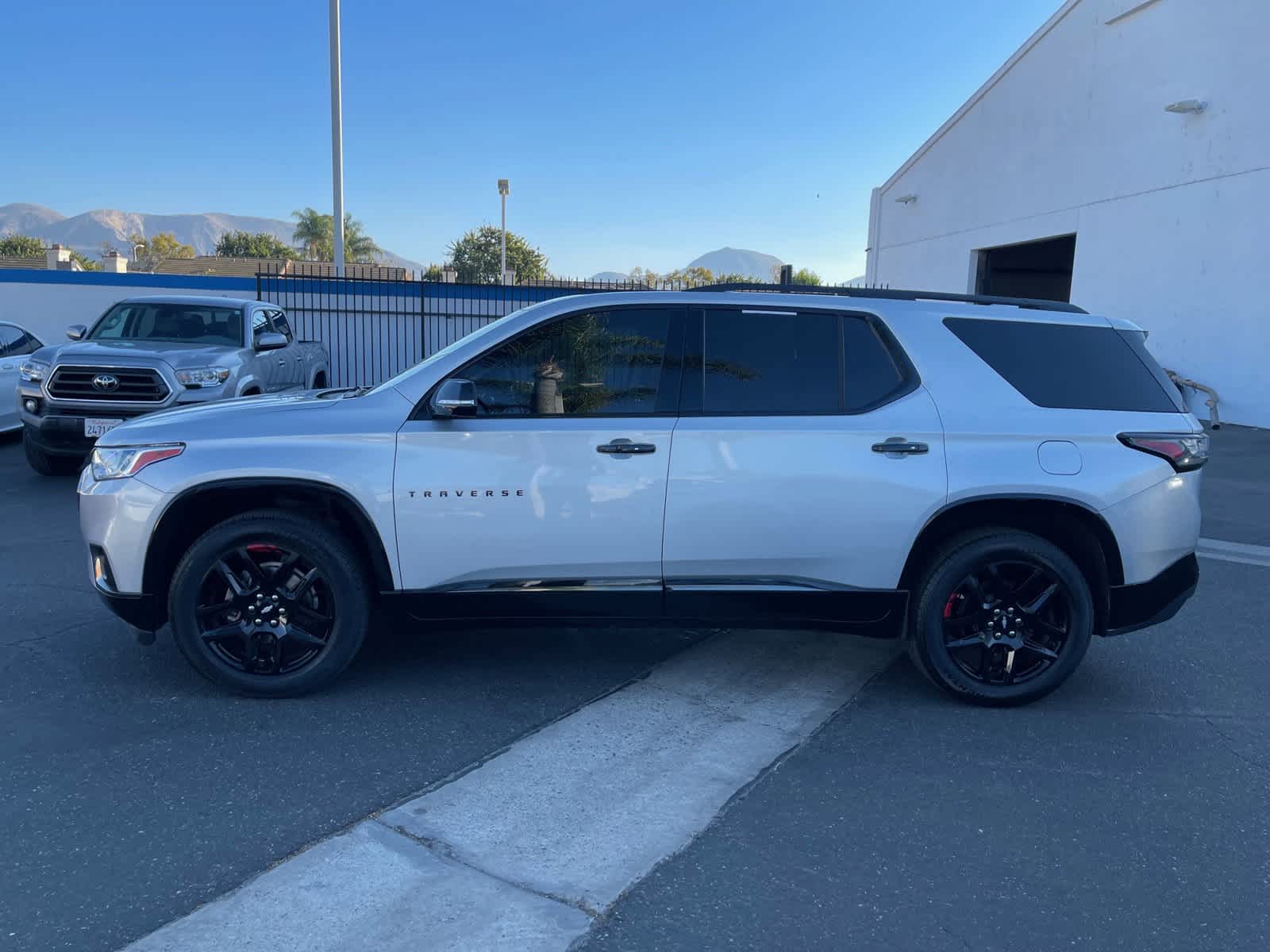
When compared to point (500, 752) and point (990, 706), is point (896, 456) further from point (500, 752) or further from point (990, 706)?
point (500, 752)

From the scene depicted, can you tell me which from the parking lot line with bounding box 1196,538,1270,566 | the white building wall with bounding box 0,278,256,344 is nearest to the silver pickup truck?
the parking lot line with bounding box 1196,538,1270,566

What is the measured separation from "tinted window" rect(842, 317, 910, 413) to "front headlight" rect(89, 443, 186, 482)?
293cm

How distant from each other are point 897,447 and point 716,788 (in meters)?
1.65

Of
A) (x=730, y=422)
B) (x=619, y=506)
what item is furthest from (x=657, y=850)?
(x=730, y=422)

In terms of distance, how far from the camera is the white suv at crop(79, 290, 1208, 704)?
4.11m

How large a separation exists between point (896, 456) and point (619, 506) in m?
1.23

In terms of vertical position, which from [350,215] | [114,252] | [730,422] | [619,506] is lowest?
[619,506]

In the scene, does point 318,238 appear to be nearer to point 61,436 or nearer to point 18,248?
point 18,248

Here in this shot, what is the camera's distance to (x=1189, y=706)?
4520 millimetres

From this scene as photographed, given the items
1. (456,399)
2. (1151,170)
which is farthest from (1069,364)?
(1151,170)

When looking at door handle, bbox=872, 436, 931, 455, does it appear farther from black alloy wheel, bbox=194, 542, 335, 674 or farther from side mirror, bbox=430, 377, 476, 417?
black alloy wheel, bbox=194, 542, 335, 674

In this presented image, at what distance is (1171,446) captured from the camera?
14.0 feet

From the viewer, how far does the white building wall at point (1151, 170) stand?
16031 mm

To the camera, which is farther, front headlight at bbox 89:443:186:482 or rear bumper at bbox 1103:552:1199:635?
rear bumper at bbox 1103:552:1199:635
